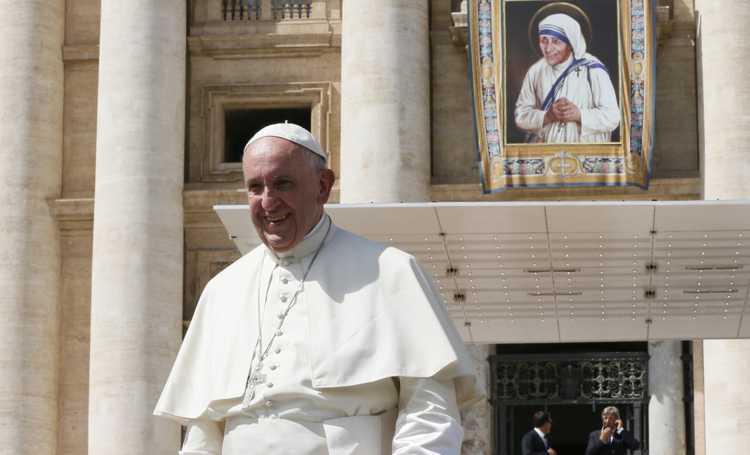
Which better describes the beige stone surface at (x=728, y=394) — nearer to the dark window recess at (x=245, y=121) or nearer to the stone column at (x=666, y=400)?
the stone column at (x=666, y=400)

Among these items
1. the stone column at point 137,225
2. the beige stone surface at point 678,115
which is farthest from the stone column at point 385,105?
the beige stone surface at point 678,115

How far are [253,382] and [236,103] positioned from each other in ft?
52.0

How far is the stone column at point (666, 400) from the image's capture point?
1698 cm

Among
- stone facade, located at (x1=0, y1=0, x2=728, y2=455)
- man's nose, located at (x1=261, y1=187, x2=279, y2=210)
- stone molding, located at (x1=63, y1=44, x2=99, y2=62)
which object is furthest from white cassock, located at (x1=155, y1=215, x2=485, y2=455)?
stone molding, located at (x1=63, y1=44, x2=99, y2=62)

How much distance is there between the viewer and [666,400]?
55.9 feet

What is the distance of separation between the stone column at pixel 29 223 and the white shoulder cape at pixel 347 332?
47.5 ft

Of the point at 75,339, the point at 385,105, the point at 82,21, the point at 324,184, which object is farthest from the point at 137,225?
the point at 324,184

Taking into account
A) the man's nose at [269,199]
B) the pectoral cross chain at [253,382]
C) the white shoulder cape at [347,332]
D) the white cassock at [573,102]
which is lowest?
the pectoral cross chain at [253,382]

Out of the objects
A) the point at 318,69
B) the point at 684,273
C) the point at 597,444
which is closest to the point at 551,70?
the point at 318,69

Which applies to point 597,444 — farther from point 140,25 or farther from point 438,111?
point 140,25

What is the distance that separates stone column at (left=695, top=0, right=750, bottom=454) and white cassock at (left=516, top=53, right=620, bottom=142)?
1.42 m

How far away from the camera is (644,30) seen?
55.3 feet

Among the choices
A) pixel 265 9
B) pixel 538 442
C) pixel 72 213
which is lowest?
pixel 538 442

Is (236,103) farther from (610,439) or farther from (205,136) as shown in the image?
(610,439)
